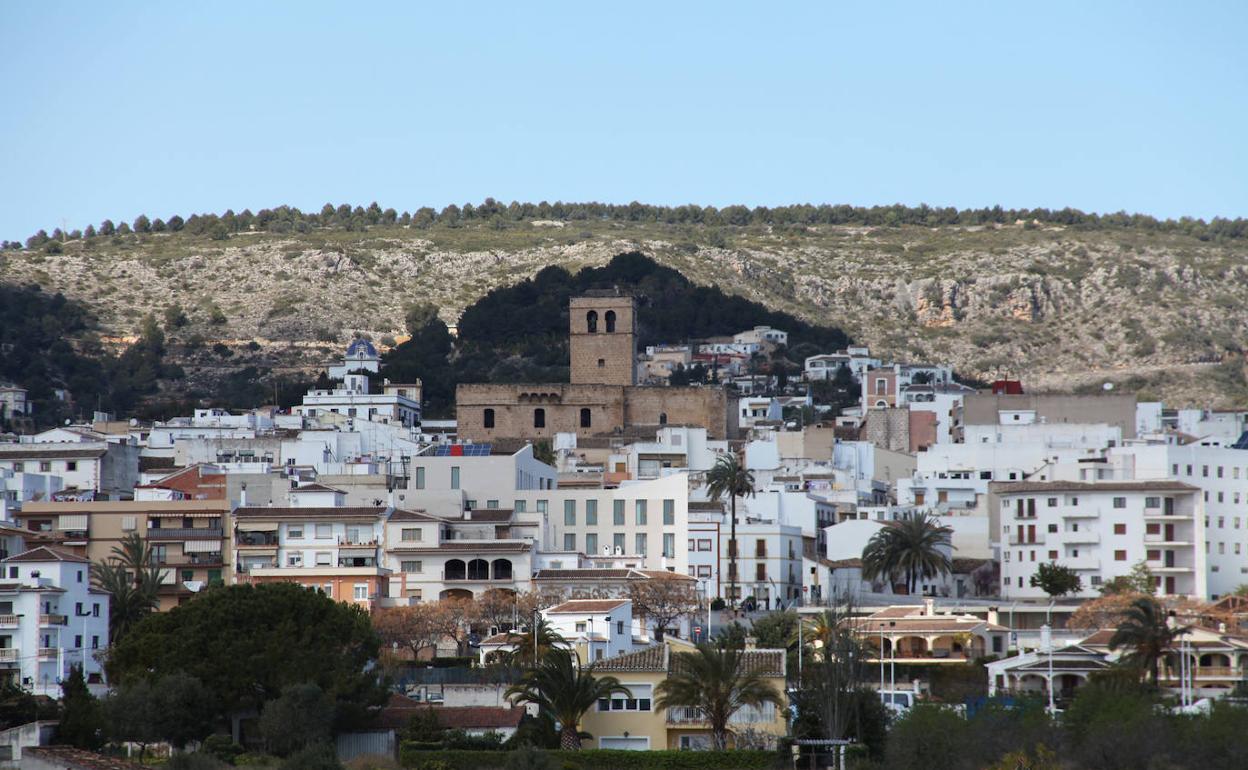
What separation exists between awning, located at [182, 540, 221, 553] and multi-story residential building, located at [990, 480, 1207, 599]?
96.1ft

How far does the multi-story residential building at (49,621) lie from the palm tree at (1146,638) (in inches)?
1129

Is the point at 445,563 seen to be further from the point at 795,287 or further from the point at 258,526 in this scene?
the point at 795,287

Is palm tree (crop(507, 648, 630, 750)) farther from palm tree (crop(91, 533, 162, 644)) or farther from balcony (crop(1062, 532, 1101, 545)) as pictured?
balcony (crop(1062, 532, 1101, 545))

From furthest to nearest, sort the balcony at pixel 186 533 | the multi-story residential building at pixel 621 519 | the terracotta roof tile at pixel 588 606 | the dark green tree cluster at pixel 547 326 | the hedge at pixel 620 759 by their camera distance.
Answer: the dark green tree cluster at pixel 547 326
the multi-story residential building at pixel 621 519
the balcony at pixel 186 533
the terracotta roof tile at pixel 588 606
the hedge at pixel 620 759

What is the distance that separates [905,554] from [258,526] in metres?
22.8

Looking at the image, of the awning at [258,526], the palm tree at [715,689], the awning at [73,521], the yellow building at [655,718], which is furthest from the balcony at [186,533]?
the palm tree at [715,689]

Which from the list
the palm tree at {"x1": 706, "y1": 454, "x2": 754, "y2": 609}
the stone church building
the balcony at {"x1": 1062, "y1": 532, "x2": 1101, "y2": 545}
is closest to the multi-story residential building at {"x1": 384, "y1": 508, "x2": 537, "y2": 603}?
the palm tree at {"x1": 706, "y1": 454, "x2": 754, "y2": 609}

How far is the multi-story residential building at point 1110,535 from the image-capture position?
8012cm

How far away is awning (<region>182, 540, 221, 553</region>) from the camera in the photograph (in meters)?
75.1

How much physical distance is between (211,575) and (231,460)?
2322 cm

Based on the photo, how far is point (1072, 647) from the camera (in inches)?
2520

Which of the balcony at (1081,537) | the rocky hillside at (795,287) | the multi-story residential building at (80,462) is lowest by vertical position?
the balcony at (1081,537)

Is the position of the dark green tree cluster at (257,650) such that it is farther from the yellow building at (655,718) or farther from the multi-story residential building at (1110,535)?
the multi-story residential building at (1110,535)

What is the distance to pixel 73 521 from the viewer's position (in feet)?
247
